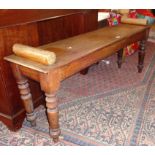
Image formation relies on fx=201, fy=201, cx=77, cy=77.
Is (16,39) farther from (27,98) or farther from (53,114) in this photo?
(53,114)

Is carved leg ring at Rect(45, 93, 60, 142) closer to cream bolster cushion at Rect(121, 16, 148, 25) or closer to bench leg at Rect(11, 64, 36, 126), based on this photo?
bench leg at Rect(11, 64, 36, 126)

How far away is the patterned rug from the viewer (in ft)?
5.04

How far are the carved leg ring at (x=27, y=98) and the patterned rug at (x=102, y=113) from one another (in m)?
0.11

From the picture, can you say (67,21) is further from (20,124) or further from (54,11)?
(20,124)

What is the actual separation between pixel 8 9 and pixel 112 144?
1.18 metres

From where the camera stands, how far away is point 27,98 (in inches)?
58.6

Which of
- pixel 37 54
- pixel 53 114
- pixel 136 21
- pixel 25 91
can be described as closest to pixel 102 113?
pixel 53 114

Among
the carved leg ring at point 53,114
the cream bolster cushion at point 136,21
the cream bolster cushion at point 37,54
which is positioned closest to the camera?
the cream bolster cushion at point 37,54

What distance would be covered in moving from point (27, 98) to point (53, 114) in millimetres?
278

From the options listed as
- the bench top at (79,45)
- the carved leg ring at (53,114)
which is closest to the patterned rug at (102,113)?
the carved leg ring at (53,114)

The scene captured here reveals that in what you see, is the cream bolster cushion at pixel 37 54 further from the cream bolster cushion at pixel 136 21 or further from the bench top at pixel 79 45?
the cream bolster cushion at pixel 136 21

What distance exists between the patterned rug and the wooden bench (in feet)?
0.54

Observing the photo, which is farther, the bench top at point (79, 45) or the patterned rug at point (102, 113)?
the patterned rug at point (102, 113)

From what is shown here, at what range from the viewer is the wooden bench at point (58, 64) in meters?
1.19
